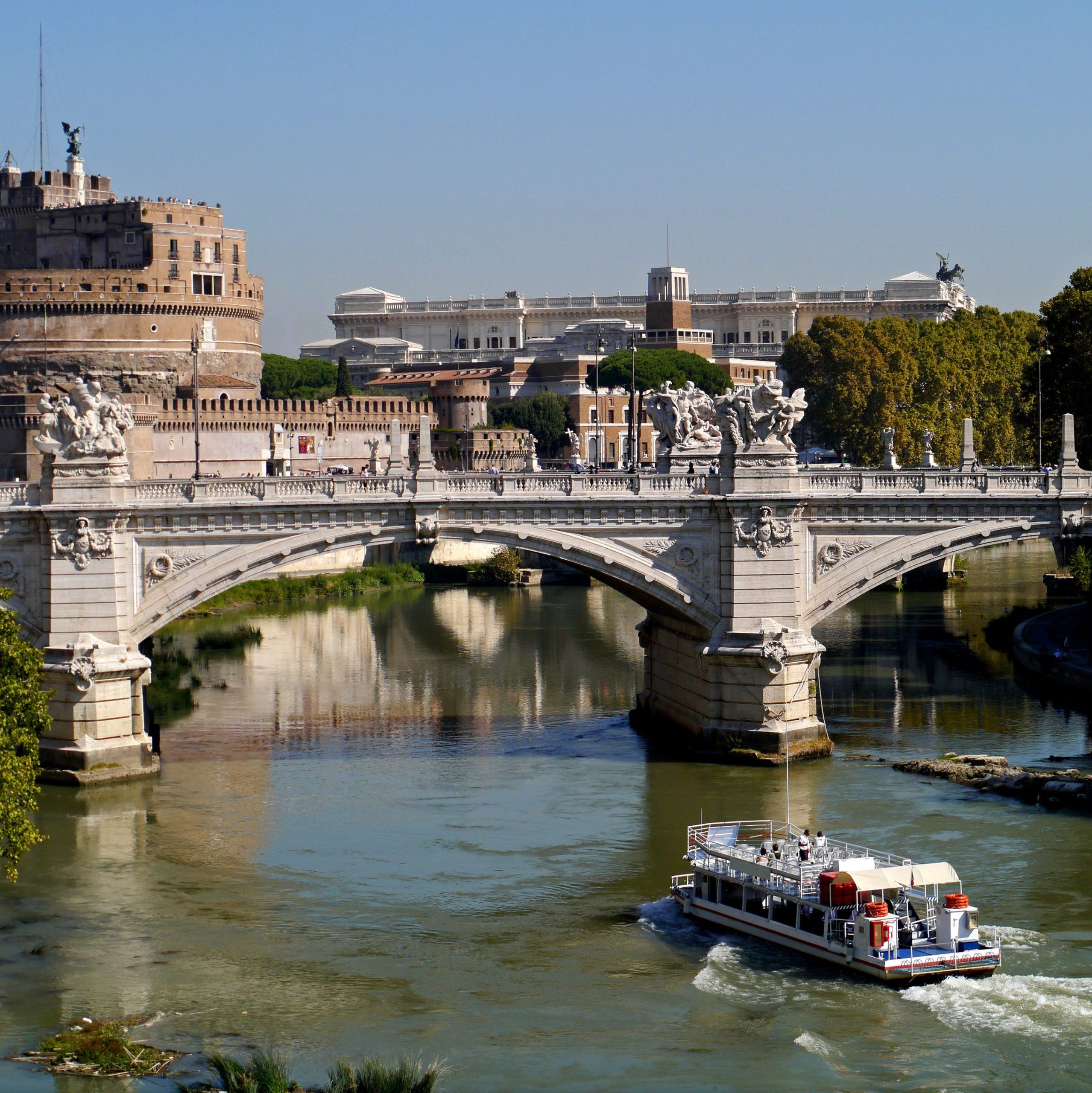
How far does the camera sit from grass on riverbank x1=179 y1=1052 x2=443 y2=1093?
1988 cm

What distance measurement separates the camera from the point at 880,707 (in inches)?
1608

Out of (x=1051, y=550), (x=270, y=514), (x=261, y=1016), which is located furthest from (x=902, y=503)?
(x=1051, y=550)

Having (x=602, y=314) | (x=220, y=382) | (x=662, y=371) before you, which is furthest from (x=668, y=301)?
(x=220, y=382)

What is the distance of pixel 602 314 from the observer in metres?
168

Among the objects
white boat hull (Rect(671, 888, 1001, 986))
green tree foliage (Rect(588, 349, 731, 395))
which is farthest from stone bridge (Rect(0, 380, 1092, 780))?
green tree foliage (Rect(588, 349, 731, 395))

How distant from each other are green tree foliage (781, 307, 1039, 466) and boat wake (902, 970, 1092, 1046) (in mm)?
46826

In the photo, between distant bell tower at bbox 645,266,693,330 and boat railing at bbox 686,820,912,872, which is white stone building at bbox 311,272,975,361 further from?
boat railing at bbox 686,820,912,872

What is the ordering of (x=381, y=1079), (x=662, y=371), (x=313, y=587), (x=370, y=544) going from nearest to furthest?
(x=381, y=1079) < (x=370, y=544) < (x=313, y=587) < (x=662, y=371)

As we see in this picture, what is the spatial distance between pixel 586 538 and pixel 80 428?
8915 mm

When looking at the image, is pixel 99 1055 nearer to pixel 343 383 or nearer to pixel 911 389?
pixel 911 389

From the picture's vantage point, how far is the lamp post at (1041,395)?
4847 cm

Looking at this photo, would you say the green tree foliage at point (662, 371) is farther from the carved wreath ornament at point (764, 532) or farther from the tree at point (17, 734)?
the tree at point (17, 734)

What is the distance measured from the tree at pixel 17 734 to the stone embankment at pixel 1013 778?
48.6ft

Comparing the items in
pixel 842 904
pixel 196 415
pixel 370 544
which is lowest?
pixel 842 904
